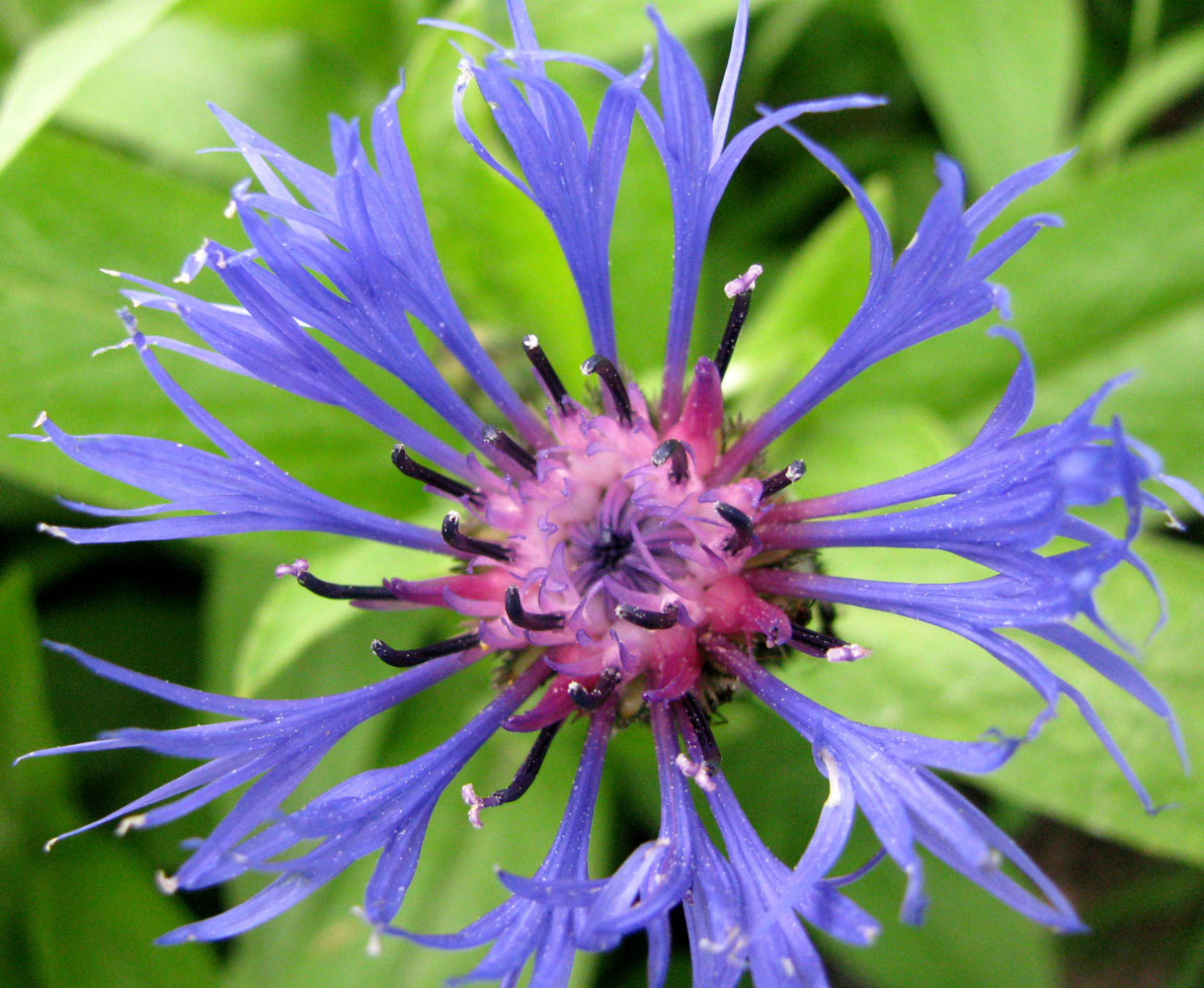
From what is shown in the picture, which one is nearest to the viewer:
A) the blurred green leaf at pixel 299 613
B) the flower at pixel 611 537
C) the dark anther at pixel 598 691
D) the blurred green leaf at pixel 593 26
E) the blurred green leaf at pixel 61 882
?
the flower at pixel 611 537

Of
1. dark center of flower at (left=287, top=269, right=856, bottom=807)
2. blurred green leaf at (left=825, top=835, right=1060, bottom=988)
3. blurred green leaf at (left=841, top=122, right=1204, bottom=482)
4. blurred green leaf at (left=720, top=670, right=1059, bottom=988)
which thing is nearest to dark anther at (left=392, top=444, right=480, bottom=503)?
dark center of flower at (left=287, top=269, right=856, bottom=807)

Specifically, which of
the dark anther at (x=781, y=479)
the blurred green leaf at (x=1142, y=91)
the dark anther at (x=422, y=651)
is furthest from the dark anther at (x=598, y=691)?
the blurred green leaf at (x=1142, y=91)

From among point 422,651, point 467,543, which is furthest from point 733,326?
point 422,651

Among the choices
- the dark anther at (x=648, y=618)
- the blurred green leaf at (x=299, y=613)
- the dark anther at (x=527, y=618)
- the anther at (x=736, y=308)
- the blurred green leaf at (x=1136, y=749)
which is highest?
the anther at (x=736, y=308)

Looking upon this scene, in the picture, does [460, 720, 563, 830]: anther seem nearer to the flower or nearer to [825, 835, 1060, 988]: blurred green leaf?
the flower

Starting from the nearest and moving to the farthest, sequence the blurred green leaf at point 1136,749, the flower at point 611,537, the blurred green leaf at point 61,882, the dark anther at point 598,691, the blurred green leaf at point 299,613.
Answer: the flower at point 611,537 < the dark anther at point 598,691 < the blurred green leaf at point 299,613 < the blurred green leaf at point 1136,749 < the blurred green leaf at point 61,882

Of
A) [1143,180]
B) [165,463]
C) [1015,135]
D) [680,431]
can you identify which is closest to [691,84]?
[680,431]

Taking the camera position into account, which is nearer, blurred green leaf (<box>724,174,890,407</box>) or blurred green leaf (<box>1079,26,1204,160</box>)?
blurred green leaf (<box>724,174,890,407</box>)

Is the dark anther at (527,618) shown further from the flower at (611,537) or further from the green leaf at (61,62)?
the green leaf at (61,62)
